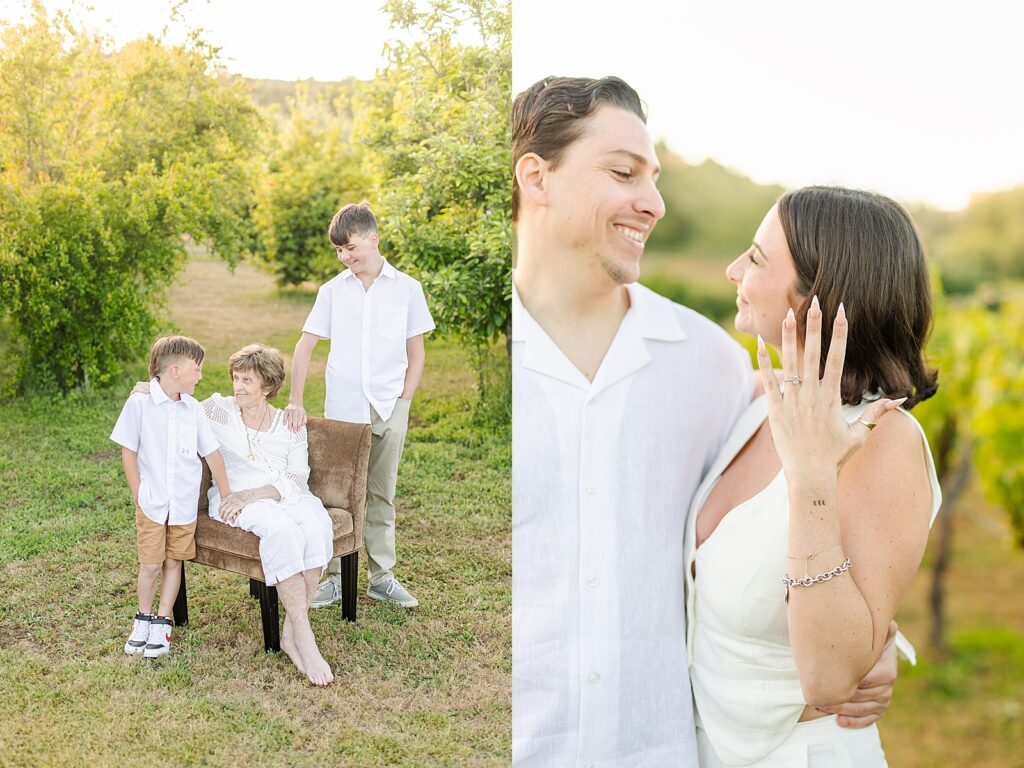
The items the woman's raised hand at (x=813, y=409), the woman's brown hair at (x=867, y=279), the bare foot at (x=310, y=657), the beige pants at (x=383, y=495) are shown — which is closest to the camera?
the woman's raised hand at (x=813, y=409)

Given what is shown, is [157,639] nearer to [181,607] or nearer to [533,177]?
[181,607]

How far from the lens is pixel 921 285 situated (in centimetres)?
193

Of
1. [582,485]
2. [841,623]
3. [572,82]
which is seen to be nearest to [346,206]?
[572,82]

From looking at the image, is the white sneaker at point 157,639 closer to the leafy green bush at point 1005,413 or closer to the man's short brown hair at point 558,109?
the man's short brown hair at point 558,109

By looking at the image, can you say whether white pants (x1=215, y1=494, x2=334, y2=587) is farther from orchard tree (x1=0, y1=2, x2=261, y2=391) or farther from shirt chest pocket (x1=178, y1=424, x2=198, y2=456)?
orchard tree (x1=0, y1=2, x2=261, y2=391)

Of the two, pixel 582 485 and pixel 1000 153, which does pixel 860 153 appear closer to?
pixel 1000 153

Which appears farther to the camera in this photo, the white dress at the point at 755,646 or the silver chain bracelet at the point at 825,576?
the white dress at the point at 755,646

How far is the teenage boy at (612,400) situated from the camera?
2252mm

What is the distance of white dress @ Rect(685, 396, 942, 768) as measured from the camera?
197 centimetres

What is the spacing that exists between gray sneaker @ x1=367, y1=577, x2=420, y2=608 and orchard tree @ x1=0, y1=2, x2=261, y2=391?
39.4 inches

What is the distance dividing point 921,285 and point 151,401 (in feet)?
6.57

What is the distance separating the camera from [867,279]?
1.89m

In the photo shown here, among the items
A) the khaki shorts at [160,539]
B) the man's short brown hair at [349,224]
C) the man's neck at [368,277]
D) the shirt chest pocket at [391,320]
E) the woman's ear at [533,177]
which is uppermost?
the woman's ear at [533,177]

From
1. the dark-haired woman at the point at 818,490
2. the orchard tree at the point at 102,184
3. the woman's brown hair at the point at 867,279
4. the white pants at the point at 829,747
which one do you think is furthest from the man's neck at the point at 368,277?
the white pants at the point at 829,747
